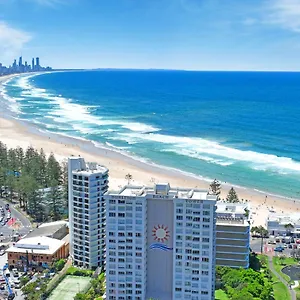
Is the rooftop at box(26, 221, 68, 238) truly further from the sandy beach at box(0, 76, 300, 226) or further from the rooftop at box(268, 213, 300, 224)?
the rooftop at box(268, 213, 300, 224)

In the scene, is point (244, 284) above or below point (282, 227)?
below

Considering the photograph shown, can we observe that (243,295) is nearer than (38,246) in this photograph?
Yes

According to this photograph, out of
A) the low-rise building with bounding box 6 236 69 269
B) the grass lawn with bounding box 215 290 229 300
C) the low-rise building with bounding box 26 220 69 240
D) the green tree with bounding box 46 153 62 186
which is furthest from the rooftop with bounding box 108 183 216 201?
the green tree with bounding box 46 153 62 186

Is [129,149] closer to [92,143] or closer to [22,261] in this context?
[92,143]

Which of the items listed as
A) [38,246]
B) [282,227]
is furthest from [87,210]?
[282,227]

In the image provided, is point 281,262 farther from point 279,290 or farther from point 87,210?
point 87,210
